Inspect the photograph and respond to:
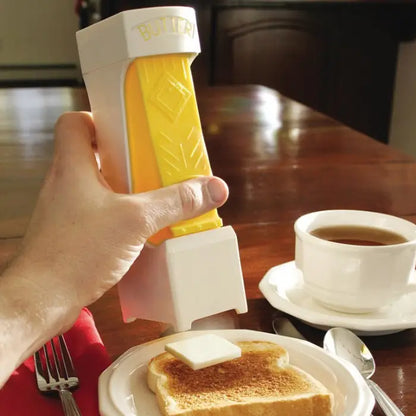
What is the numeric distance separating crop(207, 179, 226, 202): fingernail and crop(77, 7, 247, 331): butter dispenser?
2 cm

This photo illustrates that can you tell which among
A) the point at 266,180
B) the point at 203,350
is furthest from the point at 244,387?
the point at 266,180

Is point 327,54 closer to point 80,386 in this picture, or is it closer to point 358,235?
point 358,235

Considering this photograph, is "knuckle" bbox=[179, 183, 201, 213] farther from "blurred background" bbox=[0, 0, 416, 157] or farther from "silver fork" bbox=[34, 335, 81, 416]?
"blurred background" bbox=[0, 0, 416, 157]

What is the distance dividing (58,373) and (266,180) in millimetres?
722

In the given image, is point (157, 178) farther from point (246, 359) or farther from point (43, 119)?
point (43, 119)

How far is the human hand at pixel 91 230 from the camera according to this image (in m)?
0.55

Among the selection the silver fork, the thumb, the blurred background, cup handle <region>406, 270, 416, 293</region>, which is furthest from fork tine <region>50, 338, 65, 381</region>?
the blurred background

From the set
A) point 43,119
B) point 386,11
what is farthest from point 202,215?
point 386,11

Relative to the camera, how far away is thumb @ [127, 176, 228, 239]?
1.81 feet

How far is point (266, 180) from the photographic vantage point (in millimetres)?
1214

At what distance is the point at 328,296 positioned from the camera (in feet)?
2.21

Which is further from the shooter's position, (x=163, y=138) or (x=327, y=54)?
(x=327, y=54)

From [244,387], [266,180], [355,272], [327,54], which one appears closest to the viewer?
→ [244,387]

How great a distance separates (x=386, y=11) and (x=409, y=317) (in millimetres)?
3285
